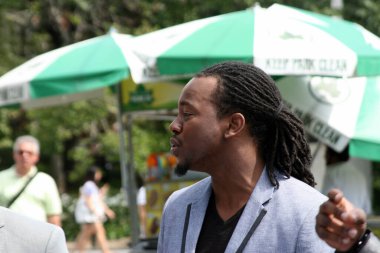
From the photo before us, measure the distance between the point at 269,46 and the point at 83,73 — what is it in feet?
6.48

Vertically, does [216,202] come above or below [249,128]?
below

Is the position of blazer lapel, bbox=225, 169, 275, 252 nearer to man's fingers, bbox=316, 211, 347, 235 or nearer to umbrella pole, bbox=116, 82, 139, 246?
man's fingers, bbox=316, 211, 347, 235

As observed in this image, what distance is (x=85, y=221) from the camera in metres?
15.3

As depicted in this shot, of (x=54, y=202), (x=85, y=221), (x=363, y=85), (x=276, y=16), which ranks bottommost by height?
(x=85, y=221)

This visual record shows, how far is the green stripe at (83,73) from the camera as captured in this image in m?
9.05

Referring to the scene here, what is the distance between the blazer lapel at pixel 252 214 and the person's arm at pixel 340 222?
88cm

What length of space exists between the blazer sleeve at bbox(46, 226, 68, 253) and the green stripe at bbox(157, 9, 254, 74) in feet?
15.8

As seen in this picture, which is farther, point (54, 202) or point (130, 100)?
point (130, 100)

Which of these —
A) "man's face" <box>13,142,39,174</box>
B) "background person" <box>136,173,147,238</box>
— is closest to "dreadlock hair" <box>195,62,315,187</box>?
"man's face" <box>13,142,39,174</box>

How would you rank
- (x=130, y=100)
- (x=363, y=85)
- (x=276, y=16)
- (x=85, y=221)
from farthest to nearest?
(x=85, y=221)
(x=130, y=100)
(x=363, y=85)
(x=276, y=16)

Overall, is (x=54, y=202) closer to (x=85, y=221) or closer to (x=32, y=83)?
(x=32, y=83)

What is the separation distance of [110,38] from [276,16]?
1.90 meters

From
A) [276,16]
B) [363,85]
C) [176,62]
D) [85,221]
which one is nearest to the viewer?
[176,62]

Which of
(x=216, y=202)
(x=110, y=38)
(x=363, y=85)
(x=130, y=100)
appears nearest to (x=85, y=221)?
(x=130, y=100)
